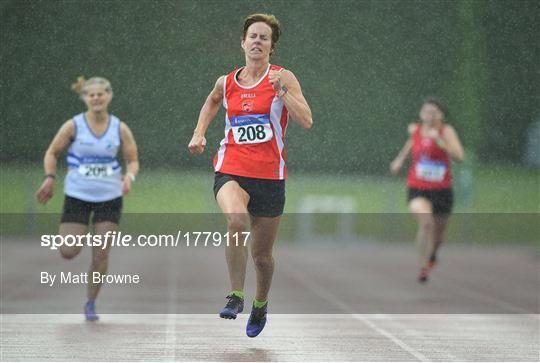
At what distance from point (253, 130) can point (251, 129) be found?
1cm

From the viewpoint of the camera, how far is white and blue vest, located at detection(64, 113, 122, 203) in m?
10.0

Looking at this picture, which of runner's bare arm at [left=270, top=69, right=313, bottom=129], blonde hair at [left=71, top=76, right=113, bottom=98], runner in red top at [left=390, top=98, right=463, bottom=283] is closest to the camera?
runner's bare arm at [left=270, top=69, right=313, bottom=129]

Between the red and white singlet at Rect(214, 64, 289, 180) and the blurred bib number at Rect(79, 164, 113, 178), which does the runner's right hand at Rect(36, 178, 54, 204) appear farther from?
the red and white singlet at Rect(214, 64, 289, 180)

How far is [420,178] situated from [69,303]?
443cm

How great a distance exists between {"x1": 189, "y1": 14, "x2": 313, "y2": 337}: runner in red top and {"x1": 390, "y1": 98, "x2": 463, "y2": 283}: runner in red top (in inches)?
242

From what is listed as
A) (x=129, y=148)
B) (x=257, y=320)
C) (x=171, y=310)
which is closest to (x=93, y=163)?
(x=129, y=148)

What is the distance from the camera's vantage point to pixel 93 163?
10.1 metres

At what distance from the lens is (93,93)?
9.98m

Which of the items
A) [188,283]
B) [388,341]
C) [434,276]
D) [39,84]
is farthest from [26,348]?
[434,276]

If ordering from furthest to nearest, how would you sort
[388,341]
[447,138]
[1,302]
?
[447,138], [1,302], [388,341]

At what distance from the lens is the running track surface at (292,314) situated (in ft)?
27.0

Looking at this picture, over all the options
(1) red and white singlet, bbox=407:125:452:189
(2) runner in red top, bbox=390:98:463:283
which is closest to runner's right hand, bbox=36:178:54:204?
(2) runner in red top, bbox=390:98:463:283

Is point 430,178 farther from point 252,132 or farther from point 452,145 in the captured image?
point 252,132

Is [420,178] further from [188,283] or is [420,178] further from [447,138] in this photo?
[188,283]
